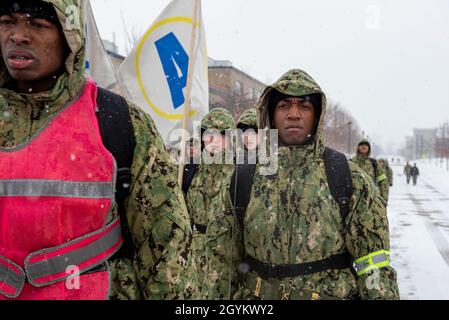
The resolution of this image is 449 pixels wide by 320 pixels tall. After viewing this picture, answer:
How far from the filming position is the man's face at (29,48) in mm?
1573

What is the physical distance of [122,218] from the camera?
1.66 meters

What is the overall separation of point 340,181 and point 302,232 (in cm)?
35

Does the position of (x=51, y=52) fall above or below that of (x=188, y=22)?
below

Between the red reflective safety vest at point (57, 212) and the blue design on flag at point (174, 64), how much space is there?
3.90 meters

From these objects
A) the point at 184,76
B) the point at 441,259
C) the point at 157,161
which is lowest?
the point at 441,259

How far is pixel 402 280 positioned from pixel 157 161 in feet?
18.4

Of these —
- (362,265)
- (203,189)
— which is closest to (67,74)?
(362,265)

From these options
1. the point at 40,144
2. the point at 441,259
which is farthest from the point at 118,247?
the point at 441,259

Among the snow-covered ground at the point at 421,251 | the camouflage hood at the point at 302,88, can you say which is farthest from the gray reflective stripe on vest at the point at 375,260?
the snow-covered ground at the point at 421,251

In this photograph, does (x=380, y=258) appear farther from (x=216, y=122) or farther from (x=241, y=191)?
(x=216, y=122)

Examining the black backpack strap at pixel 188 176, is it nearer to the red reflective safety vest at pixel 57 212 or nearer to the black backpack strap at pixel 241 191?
the black backpack strap at pixel 241 191

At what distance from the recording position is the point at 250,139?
6.24 meters

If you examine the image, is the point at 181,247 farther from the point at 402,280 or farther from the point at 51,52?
the point at 402,280

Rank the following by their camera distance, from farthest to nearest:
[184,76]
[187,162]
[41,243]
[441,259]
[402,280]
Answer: [441,259], [402,280], [187,162], [184,76], [41,243]
